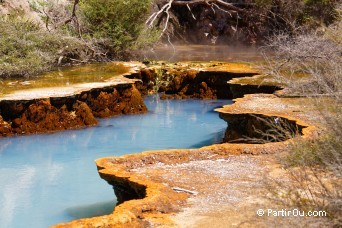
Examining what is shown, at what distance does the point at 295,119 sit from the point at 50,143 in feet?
13.5

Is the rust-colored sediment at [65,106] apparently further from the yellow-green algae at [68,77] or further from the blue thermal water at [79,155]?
the yellow-green algae at [68,77]

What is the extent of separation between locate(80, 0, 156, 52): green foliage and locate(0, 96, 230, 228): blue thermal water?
3.50 meters

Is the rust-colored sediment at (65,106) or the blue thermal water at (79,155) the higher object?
the rust-colored sediment at (65,106)

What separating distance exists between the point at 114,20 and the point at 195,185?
40.1 feet

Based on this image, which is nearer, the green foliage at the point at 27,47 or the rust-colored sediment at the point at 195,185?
the rust-colored sediment at the point at 195,185

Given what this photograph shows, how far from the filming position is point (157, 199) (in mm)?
5219

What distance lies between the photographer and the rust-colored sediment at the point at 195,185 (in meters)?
4.77

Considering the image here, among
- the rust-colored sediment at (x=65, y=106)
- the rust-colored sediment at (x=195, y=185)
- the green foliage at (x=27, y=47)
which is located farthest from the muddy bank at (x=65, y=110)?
the rust-colored sediment at (x=195, y=185)

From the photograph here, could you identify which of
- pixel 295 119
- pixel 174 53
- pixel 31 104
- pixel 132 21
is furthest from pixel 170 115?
pixel 174 53

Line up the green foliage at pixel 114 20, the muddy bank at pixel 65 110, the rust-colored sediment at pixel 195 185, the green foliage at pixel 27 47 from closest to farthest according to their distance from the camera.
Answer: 1. the rust-colored sediment at pixel 195 185
2. the muddy bank at pixel 65 110
3. the green foliage at pixel 27 47
4. the green foliage at pixel 114 20

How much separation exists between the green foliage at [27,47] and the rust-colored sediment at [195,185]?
296 inches

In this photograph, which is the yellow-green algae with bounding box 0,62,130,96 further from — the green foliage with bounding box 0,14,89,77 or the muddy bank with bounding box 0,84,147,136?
the muddy bank with bounding box 0,84,147,136

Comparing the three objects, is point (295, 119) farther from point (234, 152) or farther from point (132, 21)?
point (132, 21)

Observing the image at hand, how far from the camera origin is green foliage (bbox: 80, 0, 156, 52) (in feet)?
56.2
